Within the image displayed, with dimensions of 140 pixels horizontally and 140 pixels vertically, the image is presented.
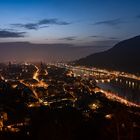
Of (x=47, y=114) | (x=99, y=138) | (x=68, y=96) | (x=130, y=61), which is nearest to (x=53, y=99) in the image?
(x=68, y=96)

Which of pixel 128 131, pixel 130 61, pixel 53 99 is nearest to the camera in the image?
pixel 128 131

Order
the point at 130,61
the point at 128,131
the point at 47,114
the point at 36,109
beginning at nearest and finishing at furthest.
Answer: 1. the point at 128,131
2. the point at 47,114
3. the point at 36,109
4. the point at 130,61

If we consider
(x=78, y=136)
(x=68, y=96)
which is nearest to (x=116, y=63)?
(x=68, y=96)

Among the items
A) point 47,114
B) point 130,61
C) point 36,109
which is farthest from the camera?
point 130,61

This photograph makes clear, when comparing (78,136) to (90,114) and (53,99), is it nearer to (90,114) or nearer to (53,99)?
(90,114)

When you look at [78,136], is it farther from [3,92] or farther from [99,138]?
[3,92]

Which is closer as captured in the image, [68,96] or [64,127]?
[64,127]

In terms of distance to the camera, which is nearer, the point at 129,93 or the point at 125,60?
the point at 129,93

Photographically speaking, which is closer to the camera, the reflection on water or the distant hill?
the reflection on water

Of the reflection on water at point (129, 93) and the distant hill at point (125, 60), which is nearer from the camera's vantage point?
the reflection on water at point (129, 93)
